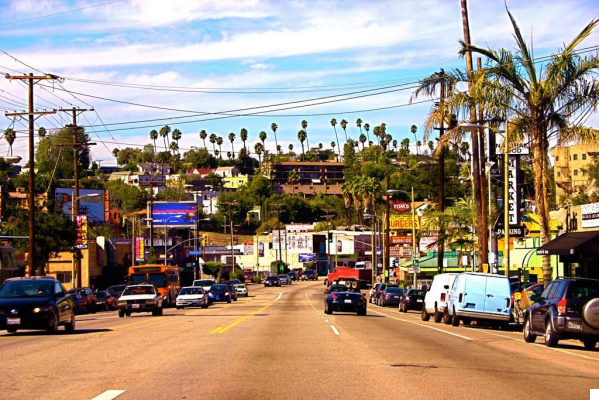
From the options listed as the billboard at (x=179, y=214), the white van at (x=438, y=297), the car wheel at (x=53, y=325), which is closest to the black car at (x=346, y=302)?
the white van at (x=438, y=297)

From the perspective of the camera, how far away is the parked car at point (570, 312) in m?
19.0

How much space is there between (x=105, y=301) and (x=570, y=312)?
39.8 meters

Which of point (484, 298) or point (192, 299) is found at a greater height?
point (484, 298)

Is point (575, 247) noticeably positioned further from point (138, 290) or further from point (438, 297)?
point (138, 290)

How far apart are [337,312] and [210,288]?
2226 centimetres

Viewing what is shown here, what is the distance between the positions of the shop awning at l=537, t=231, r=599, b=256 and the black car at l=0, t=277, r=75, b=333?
1840cm

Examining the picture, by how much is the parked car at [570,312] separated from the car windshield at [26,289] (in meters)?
13.7

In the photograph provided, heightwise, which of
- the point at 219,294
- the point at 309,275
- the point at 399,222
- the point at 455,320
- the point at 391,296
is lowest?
the point at 309,275

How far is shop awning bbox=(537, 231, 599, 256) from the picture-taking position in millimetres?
31891

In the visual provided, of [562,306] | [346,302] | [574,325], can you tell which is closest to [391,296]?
[346,302]

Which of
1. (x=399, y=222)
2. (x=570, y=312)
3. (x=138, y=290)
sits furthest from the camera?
(x=399, y=222)

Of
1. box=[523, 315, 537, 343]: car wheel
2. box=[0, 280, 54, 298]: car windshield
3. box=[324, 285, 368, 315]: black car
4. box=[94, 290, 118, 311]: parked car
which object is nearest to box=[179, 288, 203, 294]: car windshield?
box=[94, 290, 118, 311]: parked car

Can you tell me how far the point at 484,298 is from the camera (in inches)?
1147

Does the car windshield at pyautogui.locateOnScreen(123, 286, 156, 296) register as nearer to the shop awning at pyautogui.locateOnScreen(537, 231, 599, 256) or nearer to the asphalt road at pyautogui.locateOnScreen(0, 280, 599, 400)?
the asphalt road at pyautogui.locateOnScreen(0, 280, 599, 400)
